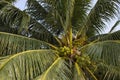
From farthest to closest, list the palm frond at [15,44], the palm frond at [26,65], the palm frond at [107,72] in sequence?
the palm frond at [15,44], the palm frond at [107,72], the palm frond at [26,65]

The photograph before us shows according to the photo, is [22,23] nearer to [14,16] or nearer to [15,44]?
[14,16]

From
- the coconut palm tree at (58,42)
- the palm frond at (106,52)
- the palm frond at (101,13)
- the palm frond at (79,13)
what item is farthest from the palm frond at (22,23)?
the palm frond at (106,52)

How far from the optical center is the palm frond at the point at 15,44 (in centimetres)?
1209

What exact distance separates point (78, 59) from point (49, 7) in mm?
2889

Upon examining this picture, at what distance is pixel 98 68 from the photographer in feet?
40.8

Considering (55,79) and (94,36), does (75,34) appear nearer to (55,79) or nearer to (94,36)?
(94,36)

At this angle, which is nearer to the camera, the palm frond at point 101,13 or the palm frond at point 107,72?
the palm frond at point 107,72

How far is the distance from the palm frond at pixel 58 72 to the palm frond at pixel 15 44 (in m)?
1.21

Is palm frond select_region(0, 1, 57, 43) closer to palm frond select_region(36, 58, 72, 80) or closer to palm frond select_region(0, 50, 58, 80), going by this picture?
palm frond select_region(0, 50, 58, 80)

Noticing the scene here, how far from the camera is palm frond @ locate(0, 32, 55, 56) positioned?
1209 cm

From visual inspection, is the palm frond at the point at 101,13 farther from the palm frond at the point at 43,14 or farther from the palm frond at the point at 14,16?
the palm frond at the point at 14,16

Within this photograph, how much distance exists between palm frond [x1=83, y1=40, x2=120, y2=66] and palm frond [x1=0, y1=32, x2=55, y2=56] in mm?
1888

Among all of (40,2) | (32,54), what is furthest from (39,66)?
(40,2)

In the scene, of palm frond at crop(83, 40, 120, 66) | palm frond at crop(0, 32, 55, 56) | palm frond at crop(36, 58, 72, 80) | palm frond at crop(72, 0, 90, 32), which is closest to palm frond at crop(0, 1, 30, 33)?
palm frond at crop(0, 32, 55, 56)
